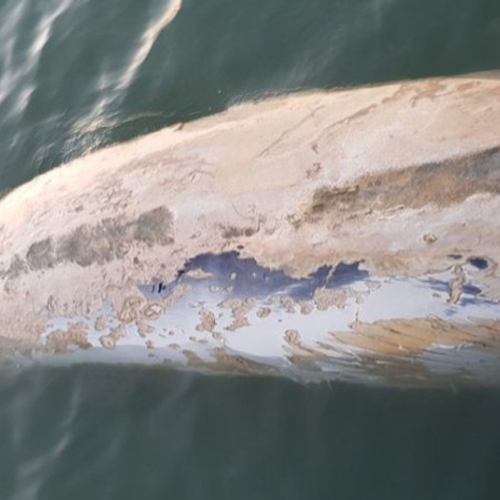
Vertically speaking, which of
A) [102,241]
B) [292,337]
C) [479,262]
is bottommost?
[292,337]

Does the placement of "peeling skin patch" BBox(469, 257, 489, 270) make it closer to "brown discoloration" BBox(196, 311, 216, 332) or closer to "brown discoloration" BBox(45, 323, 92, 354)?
"brown discoloration" BBox(196, 311, 216, 332)

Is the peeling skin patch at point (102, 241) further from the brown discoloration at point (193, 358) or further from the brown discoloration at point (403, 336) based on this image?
the brown discoloration at point (403, 336)

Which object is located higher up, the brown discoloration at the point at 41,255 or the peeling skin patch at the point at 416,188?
the brown discoloration at the point at 41,255

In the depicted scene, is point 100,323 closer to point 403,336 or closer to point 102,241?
point 102,241

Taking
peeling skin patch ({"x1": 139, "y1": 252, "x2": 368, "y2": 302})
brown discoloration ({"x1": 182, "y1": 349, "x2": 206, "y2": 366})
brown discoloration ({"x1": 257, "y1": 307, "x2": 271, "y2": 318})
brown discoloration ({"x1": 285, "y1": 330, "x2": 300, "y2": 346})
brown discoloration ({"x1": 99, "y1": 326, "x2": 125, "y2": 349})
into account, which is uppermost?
peeling skin patch ({"x1": 139, "y1": 252, "x2": 368, "y2": 302})

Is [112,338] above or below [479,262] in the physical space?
below

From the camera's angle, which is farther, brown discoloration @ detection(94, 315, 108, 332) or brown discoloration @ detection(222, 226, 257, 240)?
brown discoloration @ detection(94, 315, 108, 332)

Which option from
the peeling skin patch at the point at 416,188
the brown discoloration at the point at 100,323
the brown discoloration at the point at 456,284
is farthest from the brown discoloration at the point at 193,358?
the brown discoloration at the point at 456,284

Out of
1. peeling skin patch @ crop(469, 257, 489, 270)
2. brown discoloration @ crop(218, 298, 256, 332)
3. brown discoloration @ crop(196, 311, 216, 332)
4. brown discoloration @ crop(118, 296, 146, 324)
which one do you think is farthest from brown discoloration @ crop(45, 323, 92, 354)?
peeling skin patch @ crop(469, 257, 489, 270)

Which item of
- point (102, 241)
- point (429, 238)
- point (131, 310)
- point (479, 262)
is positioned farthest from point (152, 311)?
point (479, 262)
